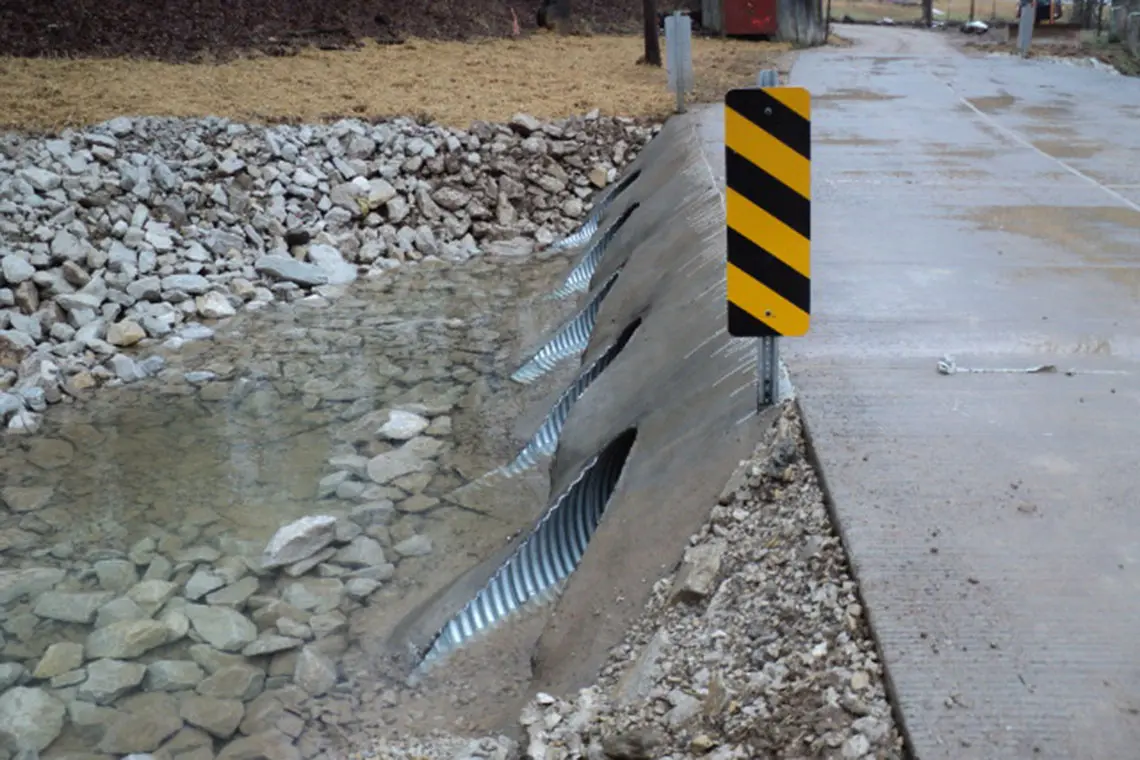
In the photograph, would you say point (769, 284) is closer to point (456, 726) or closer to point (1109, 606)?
point (1109, 606)

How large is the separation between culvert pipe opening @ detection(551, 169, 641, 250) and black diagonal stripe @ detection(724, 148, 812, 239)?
25.8 ft

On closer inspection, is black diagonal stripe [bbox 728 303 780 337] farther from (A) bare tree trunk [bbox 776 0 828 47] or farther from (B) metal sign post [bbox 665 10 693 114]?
(A) bare tree trunk [bbox 776 0 828 47]

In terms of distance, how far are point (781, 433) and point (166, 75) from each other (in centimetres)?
1251

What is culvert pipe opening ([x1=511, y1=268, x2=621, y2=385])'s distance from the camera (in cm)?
812

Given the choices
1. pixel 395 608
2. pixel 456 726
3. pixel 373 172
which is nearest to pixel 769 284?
pixel 456 726

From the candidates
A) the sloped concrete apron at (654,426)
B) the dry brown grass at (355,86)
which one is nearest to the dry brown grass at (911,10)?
the dry brown grass at (355,86)

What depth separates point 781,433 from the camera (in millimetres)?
3941

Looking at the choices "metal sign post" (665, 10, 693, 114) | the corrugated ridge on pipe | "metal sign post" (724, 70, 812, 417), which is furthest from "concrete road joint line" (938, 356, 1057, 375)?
"metal sign post" (665, 10, 693, 114)

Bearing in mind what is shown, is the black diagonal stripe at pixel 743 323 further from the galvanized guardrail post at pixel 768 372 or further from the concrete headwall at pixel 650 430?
the concrete headwall at pixel 650 430

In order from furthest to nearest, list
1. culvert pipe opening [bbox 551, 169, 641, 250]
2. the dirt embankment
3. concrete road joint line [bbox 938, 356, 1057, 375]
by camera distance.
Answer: the dirt embankment
culvert pipe opening [bbox 551, 169, 641, 250]
concrete road joint line [bbox 938, 356, 1057, 375]

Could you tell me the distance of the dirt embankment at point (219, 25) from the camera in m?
15.3

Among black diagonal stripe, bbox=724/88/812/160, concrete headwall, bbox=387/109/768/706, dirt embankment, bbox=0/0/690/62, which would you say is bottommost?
concrete headwall, bbox=387/109/768/706

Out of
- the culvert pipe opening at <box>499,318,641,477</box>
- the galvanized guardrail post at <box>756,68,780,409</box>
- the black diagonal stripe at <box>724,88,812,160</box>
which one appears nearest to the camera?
the black diagonal stripe at <box>724,88,812,160</box>

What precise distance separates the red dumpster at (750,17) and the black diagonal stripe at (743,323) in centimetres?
A: 2085
